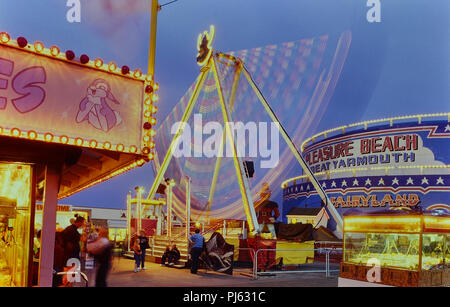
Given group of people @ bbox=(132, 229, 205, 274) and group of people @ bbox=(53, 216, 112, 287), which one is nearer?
group of people @ bbox=(53, 216, 112, 287)

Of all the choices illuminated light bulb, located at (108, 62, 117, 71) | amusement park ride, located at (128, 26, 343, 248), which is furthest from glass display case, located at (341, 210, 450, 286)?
amusement park ride, located at (128, 26, 343, 248)

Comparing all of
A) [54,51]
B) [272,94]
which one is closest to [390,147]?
[272,94]

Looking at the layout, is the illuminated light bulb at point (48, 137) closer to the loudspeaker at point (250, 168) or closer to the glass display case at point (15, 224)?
the glass display case at point (15, 224)

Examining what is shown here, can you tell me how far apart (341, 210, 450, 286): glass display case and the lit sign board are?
7075 millimetres

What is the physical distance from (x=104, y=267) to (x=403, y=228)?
7821mm

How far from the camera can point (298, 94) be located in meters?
29.4

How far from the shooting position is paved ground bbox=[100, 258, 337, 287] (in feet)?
45.4

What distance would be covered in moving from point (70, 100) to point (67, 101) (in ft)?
0.20

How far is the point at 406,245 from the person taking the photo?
12.3 meters

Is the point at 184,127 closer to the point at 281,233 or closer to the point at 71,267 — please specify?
the point at 281,233

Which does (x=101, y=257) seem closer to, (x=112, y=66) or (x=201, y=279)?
(x=112, y=66)

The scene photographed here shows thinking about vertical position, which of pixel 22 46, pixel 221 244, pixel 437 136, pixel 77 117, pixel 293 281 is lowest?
pixel 293 281

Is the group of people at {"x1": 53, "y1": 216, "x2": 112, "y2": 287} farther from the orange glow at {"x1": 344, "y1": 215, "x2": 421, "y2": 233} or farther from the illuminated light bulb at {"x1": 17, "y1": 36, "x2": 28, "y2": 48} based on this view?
the orange glow at {"x1": 344, "y1": 215, "x2": 421, "y2": 233}

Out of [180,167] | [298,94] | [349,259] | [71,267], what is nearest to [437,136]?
[298,94]
